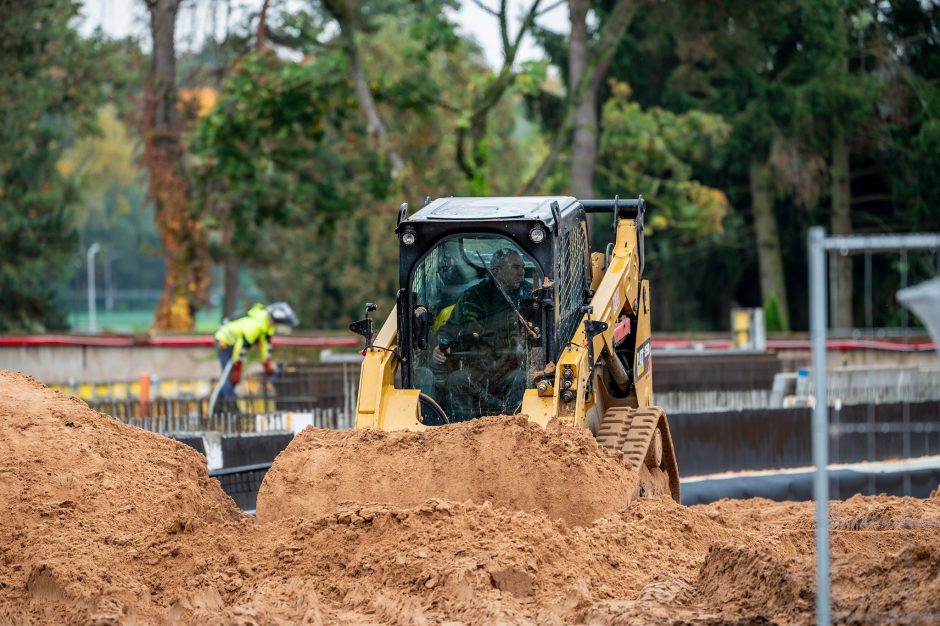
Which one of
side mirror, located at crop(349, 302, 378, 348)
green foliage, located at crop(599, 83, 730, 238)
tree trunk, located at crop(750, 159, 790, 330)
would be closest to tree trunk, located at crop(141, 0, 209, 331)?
green foliage, located at crop(599, 83, 730, 238)

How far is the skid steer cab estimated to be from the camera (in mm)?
9219

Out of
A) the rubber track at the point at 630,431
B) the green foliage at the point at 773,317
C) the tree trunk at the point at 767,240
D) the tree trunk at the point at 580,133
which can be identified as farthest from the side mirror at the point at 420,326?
the tree trunk at the point at 767,240

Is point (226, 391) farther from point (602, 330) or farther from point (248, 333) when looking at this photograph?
point (602, 330)

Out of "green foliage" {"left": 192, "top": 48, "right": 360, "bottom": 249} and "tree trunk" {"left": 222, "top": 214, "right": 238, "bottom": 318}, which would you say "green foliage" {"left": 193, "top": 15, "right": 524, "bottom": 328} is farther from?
"tree trunk" {"left": 222, "top": 214, "right": 238, "bottom": 318}

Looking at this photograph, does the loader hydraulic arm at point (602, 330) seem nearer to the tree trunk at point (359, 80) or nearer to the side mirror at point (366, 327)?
the side mirror at point (366, 327)

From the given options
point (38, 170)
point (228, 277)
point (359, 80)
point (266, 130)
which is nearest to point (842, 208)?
point (359, 80)

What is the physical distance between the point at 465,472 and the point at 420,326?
51.9 inches

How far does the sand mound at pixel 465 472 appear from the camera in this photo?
28.1ft

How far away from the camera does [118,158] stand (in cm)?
8688

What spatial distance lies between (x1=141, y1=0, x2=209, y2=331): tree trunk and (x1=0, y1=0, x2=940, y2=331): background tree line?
0.07m

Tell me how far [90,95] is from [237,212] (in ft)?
49.2

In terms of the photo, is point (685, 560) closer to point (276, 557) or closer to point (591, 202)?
point (276, 557)

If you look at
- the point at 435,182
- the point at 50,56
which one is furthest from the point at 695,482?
the point at 50,56

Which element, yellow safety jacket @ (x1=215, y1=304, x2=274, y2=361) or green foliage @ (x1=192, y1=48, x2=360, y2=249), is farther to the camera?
green foliage @ (x1=192, y1=48, x2=360, y2=249)
